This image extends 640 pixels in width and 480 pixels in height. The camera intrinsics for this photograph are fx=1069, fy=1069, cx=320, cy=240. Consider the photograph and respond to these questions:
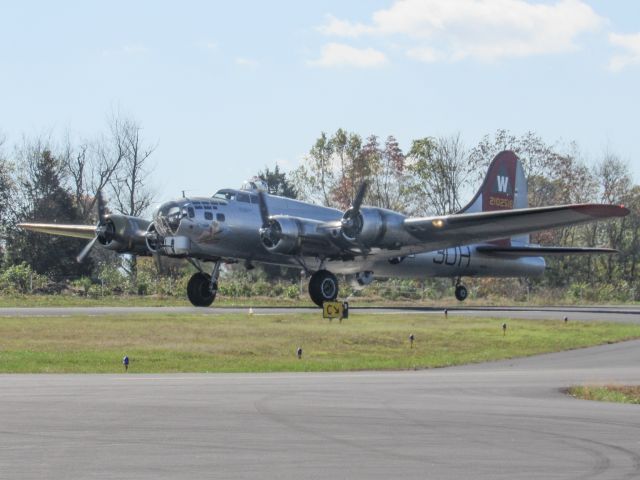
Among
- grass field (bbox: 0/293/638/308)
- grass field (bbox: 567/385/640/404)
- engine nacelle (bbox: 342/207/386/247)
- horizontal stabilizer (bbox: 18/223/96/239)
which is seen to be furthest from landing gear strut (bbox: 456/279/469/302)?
grass field (bbox: 567/385/640/404)

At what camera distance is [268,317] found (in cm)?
3722

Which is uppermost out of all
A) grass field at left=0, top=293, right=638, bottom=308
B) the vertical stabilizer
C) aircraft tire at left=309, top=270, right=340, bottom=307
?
the vertical stabilizer

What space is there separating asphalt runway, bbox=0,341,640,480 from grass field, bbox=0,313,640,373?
209 inches

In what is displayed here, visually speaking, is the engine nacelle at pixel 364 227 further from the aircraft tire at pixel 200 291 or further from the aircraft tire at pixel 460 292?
the aircraft tire at pixel 460 292

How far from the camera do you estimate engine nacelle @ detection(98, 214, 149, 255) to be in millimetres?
44406

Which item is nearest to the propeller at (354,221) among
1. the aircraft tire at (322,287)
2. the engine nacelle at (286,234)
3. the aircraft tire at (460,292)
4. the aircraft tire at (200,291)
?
the engine nacelle at (286,234)

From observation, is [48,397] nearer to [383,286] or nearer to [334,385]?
[334,385]

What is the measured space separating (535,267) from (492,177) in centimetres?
521

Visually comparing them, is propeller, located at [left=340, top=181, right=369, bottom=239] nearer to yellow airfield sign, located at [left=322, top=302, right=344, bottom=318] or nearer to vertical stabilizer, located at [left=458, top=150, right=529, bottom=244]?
yellow airfield sign, located at [left=322, top=302, right=344, bottom=318]

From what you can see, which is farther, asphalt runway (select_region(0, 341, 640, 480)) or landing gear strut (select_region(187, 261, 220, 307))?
landing gear strut (select_region(187, 261, 220, 307))

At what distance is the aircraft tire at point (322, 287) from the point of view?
43031 millimetres

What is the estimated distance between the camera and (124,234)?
146ft

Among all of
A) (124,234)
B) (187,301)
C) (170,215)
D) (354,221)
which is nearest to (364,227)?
(354,221)

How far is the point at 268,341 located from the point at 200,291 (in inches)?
602
